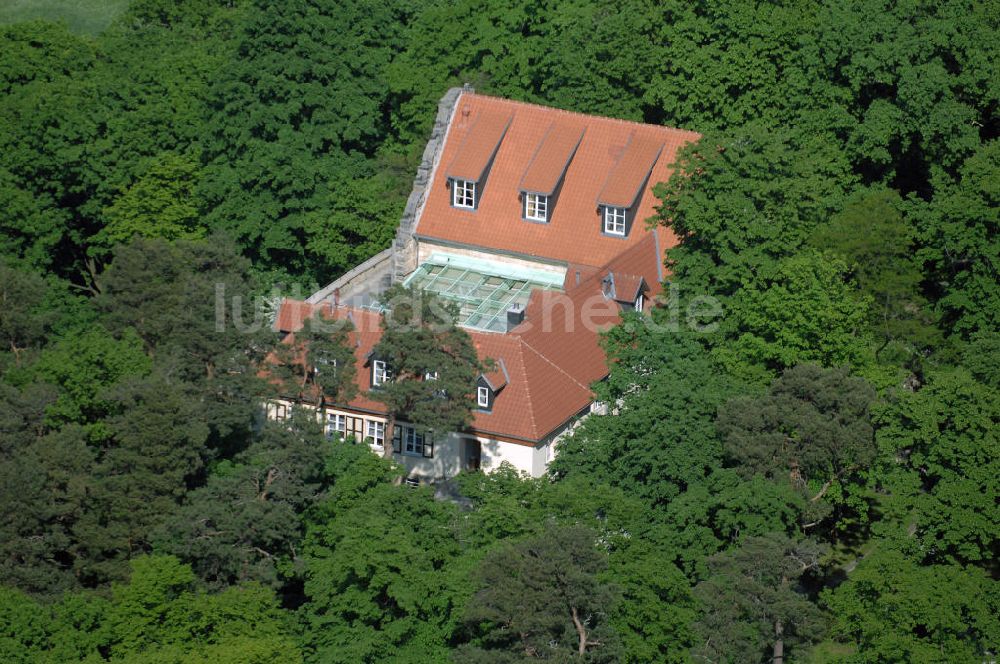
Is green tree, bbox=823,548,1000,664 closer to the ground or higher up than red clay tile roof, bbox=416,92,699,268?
closer to the ground

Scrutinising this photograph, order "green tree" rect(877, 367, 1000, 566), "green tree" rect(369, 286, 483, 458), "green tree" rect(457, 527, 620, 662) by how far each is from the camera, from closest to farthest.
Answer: "green tree" rect(457, 527, 620, 662), "green tree" rect(877, 367, 1000, 566), "green tree" rect(369, 286, 483, 458)

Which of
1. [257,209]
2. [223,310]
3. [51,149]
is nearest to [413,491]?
[223,310]

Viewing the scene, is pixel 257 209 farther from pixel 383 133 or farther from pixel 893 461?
pixel 893 461

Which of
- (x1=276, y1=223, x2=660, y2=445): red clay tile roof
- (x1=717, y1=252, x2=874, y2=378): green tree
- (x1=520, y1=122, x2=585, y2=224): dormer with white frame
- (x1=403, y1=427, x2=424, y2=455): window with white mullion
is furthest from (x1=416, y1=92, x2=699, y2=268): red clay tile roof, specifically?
(x1=403, y1=427, x2=424, y2=455): window with white mullion

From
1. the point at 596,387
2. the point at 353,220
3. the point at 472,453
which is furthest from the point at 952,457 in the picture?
the point at 353,220

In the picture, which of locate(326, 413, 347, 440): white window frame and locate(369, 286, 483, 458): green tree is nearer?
locate(369, 286, 483, 458): green tree

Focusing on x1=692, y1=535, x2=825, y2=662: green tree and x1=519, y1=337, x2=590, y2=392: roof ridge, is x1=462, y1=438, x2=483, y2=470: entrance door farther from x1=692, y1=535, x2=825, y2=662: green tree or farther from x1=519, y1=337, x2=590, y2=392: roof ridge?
x1=692, y1=535, x2=825, y2=662: green tree
